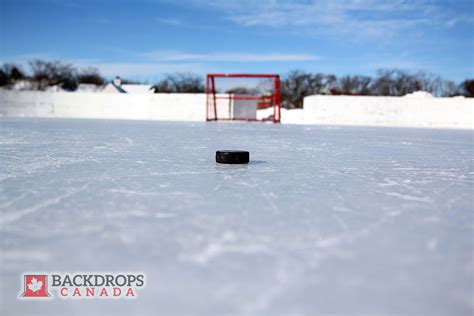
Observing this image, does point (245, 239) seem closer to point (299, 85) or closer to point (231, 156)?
point (231, 156)

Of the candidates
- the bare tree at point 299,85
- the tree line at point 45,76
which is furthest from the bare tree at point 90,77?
the bare tree at point 299,85

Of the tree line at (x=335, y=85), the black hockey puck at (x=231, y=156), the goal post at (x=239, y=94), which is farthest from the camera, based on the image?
the tree line at (x=335, y=85)

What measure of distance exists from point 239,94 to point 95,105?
5169 mm

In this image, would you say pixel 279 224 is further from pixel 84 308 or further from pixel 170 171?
pixel 170 171

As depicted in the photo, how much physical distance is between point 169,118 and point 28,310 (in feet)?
42.1

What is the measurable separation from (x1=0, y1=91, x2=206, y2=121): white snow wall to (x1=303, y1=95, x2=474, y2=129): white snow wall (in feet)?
13.4

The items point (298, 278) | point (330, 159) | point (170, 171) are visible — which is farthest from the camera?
point (330, 159)

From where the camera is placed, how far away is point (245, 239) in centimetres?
118

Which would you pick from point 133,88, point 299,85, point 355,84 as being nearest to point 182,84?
point 133,88

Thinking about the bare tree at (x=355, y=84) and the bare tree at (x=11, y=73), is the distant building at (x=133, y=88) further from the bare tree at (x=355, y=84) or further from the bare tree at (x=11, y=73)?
the bare tree at (x=355, y=84)

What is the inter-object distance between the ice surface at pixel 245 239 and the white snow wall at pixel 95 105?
11244 millimetres

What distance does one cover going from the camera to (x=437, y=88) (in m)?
36.3

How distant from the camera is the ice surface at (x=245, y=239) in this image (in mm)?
850

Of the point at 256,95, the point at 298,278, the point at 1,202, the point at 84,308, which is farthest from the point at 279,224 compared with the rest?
the point at 256,95
